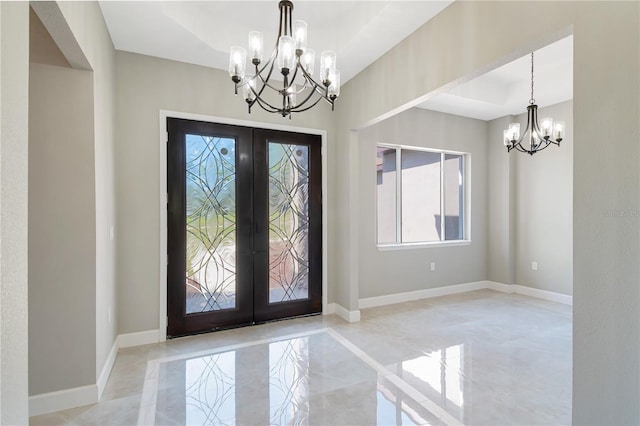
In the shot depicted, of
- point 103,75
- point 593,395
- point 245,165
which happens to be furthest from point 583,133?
point 103,75

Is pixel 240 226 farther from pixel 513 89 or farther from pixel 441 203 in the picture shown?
pixel 513 89

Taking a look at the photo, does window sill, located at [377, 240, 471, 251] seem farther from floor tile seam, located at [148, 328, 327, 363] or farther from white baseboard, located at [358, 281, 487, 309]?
floor tile seam, located at [148, 328, 327, 363]

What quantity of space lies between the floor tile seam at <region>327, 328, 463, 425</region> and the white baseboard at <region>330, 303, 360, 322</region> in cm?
51

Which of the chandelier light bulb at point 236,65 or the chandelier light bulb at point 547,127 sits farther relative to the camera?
the chandelier light bulb at point 547,127

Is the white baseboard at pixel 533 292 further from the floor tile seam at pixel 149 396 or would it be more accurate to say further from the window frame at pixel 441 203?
the floor tile seam at pixel 149 396

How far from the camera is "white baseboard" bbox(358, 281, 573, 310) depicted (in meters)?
4.41

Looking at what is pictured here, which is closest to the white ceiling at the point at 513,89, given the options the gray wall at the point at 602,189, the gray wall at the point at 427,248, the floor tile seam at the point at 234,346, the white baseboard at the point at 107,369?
the gray wall at the point at 427,248

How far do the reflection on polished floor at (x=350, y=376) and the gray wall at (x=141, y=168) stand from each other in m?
0.50

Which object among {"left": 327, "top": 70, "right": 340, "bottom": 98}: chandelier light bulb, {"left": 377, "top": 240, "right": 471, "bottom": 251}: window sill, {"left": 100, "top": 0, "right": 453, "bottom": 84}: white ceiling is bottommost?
{"left": 377, "top": 240, "right": 471, "bottom": 251}: window sill

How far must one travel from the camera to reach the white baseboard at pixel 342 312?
12.4 feet

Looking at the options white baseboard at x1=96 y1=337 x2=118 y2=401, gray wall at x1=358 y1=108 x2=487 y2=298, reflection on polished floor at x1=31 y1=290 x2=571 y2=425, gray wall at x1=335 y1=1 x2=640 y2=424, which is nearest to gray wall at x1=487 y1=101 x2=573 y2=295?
gray wall at x1=358 y1=108 x2=487 y2=298
